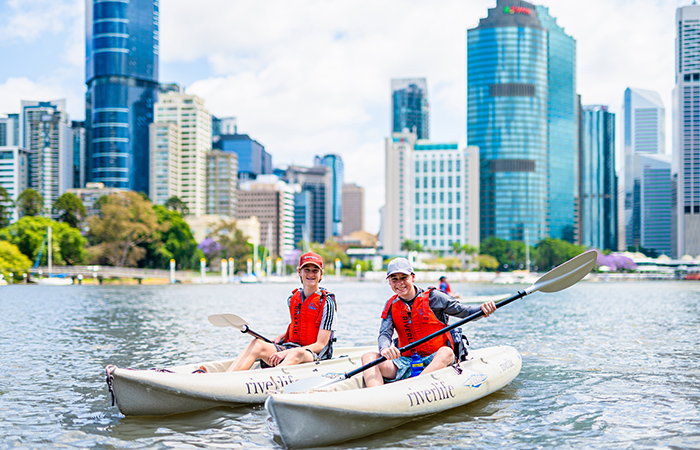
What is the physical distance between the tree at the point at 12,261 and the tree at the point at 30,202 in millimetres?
22358

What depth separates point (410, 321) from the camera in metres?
8.12

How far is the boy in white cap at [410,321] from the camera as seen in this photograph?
311 inches

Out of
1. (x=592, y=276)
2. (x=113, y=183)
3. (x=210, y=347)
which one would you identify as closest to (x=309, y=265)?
(x=210, y=347)

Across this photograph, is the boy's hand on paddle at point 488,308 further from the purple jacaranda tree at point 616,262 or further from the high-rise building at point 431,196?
the high-rise building at point 431,196

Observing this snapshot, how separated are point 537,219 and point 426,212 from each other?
29649 millimetres

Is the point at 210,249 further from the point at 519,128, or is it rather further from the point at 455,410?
the point at 455,410

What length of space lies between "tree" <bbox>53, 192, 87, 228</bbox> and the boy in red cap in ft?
312

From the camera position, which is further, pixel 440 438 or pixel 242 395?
pixel 242 395

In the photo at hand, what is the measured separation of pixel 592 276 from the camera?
119750mm

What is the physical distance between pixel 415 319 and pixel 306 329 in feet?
6.40

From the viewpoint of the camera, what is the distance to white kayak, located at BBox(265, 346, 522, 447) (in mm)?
6660

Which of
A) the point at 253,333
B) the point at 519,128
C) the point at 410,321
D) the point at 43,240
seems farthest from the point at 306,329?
the point at 519,128

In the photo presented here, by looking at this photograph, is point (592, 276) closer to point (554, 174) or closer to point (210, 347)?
point (554, 174)

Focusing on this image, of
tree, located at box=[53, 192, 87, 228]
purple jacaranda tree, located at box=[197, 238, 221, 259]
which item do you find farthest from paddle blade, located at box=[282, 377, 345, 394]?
purple jacaranda tree, located at box=[197, 238, 221, 259]
